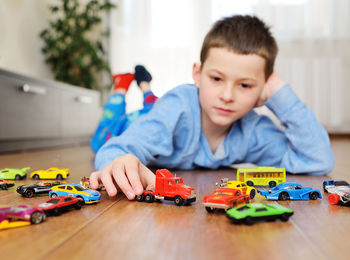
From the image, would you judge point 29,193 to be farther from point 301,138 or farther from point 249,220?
point 301,138

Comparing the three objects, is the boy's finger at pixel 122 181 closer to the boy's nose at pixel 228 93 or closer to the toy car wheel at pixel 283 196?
the toy car wheel at pixel 283 196

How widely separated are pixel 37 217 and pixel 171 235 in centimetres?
23

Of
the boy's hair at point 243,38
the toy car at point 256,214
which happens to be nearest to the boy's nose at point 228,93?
the boy's hair at point 243,38

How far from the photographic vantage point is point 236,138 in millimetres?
1569

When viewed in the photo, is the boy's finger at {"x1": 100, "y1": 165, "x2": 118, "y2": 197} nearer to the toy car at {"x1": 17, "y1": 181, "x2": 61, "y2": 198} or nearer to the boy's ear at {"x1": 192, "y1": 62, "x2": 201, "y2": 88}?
the toy car at {"x1": 17, "y1": 181, "x2": 61, "y2": 198}

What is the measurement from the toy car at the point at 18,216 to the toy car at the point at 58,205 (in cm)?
3

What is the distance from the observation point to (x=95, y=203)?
0.81 metres

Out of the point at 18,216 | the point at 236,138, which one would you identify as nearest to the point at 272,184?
the point at 236,138

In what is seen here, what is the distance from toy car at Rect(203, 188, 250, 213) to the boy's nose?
0.57m

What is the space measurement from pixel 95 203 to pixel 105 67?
3.27 metres

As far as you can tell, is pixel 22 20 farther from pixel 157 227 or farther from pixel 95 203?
pixel 157 227

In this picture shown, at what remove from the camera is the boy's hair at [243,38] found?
131 cm

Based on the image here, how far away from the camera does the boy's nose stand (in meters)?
1.25

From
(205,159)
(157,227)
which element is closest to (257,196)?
(157,227)
